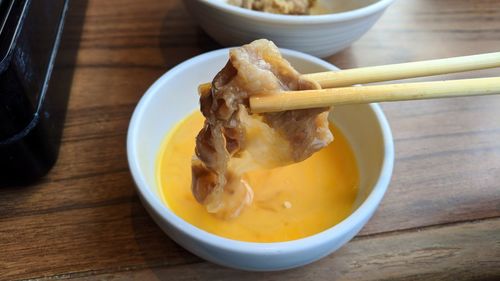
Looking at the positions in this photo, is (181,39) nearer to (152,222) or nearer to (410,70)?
(152,222)

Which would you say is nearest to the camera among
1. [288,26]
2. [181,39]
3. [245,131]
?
[245,131]

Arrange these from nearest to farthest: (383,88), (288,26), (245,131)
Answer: (383,88) → (245,131) → (288,26)

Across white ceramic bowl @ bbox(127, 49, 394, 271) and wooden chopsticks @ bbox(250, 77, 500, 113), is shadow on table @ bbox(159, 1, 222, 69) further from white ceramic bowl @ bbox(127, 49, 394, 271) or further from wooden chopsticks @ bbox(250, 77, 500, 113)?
wooden chopsticks @ bbox(250, 77, 500, 113)

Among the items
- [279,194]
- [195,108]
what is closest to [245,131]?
[279,194]

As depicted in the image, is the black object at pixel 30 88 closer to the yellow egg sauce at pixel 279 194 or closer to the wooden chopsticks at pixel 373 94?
the yellow egg sauce at pixel 279 194

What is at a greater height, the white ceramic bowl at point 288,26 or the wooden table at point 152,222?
the white ceramic bowl at point 288,26

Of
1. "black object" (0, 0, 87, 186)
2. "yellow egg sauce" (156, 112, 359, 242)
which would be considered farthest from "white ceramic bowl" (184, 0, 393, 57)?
"black object" (0, 0, 87, 186)

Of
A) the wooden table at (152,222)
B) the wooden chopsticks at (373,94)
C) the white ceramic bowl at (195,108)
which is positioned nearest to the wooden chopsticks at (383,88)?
the wooden chopsticks at (373,94)
